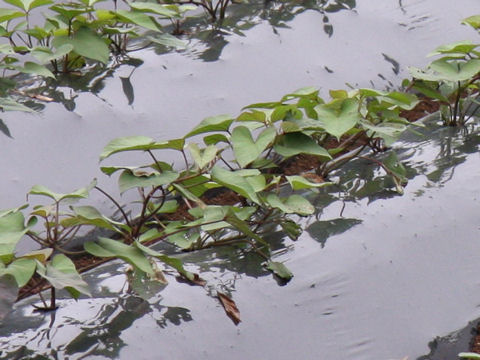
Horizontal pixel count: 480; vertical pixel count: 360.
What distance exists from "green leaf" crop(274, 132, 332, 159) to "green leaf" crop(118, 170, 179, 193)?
0.30 meters

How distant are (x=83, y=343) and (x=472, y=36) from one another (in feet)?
7.05

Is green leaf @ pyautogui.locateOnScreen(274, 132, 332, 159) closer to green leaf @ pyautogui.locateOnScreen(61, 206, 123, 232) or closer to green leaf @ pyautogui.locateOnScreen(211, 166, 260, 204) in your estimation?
green leaf @ pyautogui.locateOnScreen(211, 166, 260, 204)

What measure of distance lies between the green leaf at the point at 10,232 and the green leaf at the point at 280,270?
498mm

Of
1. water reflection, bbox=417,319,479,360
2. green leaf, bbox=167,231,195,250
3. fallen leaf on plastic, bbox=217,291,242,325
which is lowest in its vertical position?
water reflection, bbox=417,319,479,360

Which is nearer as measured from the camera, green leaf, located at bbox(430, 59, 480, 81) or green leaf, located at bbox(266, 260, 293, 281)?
green leaf, located at bbox(266, 260, 293, 281)

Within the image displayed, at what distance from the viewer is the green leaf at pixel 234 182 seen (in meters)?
1.77

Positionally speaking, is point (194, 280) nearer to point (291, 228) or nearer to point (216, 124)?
point (291, 228)

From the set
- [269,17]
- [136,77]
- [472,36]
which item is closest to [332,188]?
[136,77]

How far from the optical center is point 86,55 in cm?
257

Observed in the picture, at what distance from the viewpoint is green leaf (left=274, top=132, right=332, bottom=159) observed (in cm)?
204

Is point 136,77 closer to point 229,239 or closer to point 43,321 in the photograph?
point 229,239

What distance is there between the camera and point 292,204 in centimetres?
194

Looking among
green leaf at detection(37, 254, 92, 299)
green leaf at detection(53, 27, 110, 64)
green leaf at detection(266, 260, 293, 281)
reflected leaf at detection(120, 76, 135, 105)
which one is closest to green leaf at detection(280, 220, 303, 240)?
green leaf at detection(266, 260, 293, 281)

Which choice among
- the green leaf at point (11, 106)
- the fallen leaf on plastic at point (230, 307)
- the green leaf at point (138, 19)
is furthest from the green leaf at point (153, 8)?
the fallen leaf on plastic at point (230, 307)
